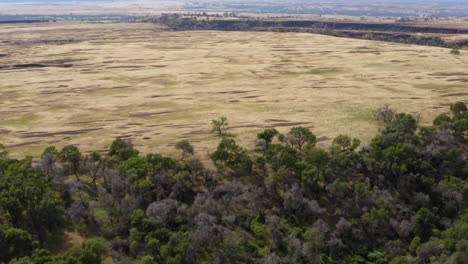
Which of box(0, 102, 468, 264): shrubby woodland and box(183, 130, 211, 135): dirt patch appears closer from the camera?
box(0, 102, 468, 264): shrubby woodland

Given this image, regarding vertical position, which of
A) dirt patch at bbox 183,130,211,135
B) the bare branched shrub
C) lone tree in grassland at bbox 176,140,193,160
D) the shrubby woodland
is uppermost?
the bare branched shrub

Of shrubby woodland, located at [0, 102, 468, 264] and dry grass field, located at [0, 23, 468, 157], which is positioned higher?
dry grass field, located at [0, 23, 468, 157]

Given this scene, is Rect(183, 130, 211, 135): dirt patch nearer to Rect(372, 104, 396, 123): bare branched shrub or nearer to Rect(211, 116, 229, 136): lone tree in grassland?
Rect(211, 116, 229, 136): lone tree in grassland

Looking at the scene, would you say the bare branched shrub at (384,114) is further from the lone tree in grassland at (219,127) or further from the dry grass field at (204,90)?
the lone tree in grassland at (219,127)

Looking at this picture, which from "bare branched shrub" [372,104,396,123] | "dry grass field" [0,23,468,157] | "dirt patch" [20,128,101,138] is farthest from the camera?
"bare branched shrub" [372,104,396,123]

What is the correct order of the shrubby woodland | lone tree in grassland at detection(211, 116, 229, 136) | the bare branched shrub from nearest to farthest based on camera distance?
the shrubby woodland < lone tree in grassland at detection(211, 116, 229, 136) < the bare branched shrub

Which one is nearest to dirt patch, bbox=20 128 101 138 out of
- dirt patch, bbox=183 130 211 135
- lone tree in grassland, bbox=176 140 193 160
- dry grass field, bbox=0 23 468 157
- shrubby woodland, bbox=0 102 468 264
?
dry grass field, bbox=0 23 468 157

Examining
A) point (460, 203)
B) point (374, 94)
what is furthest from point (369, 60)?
point (460, 203)

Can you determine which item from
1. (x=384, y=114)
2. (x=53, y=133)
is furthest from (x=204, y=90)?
(x=384, y=114)

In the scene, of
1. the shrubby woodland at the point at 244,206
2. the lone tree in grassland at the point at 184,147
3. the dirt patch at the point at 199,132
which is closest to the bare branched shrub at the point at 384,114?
the shrubby woodland at the point at 244,206
